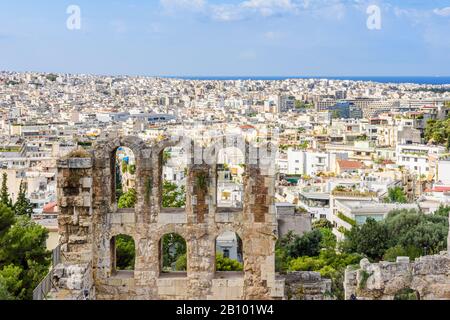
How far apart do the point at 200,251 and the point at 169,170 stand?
44.1m

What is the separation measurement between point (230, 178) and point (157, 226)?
153ft

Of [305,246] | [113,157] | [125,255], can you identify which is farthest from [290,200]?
[113,157]

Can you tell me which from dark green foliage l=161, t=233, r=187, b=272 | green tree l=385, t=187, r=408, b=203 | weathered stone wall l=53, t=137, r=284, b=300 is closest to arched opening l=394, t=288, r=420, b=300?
weathered stone wall l=53, t=137, r=284, b=300

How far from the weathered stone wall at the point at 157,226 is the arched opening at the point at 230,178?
80.2ft

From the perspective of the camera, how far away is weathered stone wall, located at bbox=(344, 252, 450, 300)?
11938 mm

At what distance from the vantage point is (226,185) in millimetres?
50844

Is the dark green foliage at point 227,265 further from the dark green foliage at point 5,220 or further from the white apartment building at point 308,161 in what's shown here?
the white apartment building at point 308,161

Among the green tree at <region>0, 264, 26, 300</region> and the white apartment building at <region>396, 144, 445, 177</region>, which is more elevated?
the green tree at <region>0, 264, 26, 300</region>

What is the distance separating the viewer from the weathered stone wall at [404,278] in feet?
39.2

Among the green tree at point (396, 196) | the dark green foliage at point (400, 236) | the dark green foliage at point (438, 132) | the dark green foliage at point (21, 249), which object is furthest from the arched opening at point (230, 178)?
the dark green foliage at point (438, 132)

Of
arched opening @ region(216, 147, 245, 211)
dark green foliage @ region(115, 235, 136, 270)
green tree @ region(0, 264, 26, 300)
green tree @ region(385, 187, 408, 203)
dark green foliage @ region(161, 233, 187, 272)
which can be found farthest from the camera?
green tree @ region(385, 187, 408, 203)

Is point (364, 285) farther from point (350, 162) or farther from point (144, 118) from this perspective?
point (144, 118)

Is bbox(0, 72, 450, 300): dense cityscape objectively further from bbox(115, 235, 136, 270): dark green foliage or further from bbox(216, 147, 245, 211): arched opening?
bbox(216, 147, 245, 211): arched opening

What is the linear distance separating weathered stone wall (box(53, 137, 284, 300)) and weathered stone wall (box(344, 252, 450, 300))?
1.34 meters
